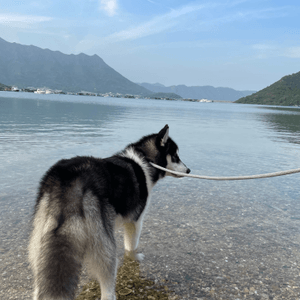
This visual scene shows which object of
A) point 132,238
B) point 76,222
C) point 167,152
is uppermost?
point 167,152

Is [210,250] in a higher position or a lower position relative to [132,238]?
lower

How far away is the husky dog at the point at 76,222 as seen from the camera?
8.86 ft

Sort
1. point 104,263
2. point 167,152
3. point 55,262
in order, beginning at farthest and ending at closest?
point 167,152 → point 104,263 → point 55,262

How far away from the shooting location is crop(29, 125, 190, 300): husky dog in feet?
8.86

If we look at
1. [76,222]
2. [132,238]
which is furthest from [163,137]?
[76,222]

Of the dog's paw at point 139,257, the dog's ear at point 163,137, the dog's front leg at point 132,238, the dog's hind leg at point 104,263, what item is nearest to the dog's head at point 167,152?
the dog's ear at point 163,137

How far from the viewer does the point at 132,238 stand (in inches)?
189

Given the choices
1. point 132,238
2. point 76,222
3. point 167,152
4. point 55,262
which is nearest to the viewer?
point 55,262

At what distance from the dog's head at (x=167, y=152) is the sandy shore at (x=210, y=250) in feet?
5.36

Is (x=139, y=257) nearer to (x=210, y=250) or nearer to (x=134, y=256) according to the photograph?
(x=134, y=256)

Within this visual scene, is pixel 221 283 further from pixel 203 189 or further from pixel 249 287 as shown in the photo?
pixel 203 189

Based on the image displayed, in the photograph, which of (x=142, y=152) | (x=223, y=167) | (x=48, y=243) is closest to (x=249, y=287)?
(x=142, y=152)

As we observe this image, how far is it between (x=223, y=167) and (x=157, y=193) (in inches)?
190

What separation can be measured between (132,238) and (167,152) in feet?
5.78
